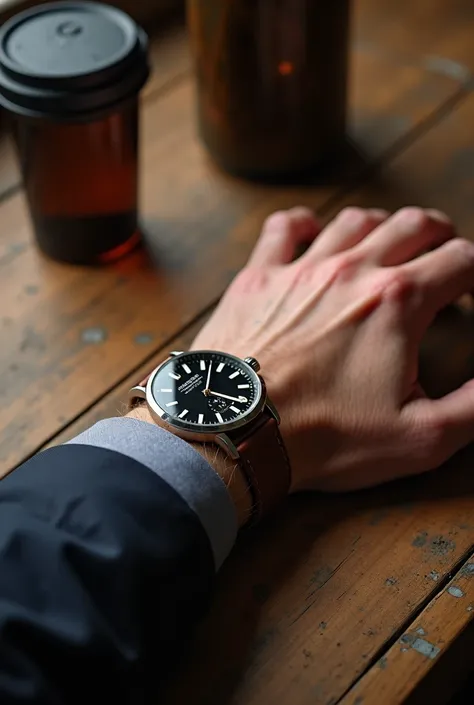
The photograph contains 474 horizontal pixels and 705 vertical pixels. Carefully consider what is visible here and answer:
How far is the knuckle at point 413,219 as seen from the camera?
0.90m

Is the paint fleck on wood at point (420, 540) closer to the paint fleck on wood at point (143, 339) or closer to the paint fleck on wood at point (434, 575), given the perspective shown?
the paint fleck on wood at point (434, 575)

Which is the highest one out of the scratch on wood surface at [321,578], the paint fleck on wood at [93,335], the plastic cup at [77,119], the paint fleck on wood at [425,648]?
the plastic cup at [77,119]

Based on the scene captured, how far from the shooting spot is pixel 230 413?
0.72 metres

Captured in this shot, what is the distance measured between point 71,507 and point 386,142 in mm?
689

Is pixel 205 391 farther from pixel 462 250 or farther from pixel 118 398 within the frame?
pixel 462 250

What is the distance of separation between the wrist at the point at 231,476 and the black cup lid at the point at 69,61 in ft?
1.08

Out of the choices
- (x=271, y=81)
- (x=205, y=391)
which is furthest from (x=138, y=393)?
(x=271, y=81)

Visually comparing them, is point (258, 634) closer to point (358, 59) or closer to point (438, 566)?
point (438, 566)

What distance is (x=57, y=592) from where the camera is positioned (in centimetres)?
59

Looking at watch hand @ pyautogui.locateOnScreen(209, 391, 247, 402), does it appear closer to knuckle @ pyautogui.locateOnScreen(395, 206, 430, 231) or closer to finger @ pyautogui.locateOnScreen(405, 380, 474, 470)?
finger @ pyautogui.locateOnScreen(405, 380, 474, 470)

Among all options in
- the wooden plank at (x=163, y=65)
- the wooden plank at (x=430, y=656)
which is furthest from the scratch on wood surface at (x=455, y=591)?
the wooden plank at (x=163, y=65)

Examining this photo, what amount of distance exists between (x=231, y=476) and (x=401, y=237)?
31 centimetres

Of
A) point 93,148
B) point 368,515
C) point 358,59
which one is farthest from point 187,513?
point 358,59

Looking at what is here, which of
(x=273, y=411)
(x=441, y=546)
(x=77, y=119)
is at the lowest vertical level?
(x=441, y=546)
